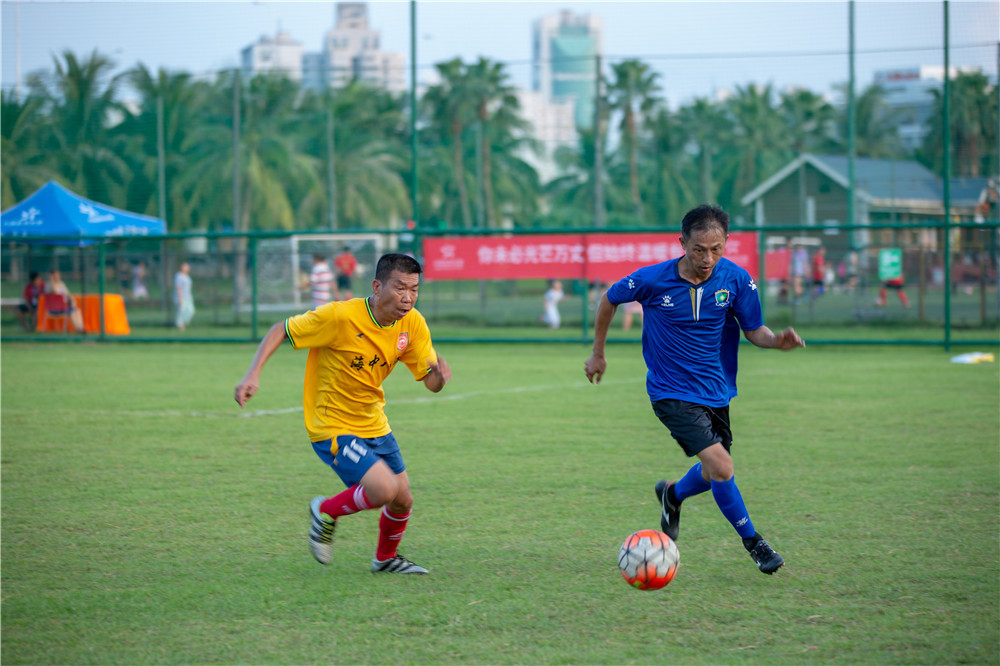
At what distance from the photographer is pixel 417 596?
4359mm

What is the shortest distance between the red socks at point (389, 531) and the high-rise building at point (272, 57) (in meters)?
22.6

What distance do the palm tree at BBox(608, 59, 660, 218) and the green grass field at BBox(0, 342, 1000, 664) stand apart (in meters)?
24.3

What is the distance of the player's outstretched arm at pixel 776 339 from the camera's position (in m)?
4.75

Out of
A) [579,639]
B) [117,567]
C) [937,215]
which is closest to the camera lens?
[579,639]

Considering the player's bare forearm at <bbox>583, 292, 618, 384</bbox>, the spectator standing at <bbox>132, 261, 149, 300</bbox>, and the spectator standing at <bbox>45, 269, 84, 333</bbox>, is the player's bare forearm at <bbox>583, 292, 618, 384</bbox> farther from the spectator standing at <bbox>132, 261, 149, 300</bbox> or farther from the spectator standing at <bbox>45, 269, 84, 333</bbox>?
the spectator standing at <bbox>132, 261, 149, 300</bbox>

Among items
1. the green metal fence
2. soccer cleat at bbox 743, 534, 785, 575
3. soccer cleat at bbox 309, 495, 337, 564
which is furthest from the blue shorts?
the green metal fence

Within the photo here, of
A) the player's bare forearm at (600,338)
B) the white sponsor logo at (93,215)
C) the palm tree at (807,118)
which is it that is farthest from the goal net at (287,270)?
the palm tree at (807,118)

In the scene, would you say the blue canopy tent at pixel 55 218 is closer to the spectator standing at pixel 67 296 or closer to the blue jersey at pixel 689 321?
the spectator standing at pixel 67 296

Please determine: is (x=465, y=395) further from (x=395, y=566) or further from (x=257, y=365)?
(x=257, y=365)

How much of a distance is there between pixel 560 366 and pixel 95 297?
10.4 meters

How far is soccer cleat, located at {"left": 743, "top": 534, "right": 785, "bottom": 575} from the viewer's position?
14.9 feet

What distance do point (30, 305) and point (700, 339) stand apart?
60.4ft

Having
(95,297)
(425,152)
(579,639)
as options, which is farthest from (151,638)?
(425,152)

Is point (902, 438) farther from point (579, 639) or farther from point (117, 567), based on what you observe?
point (117, 567)
